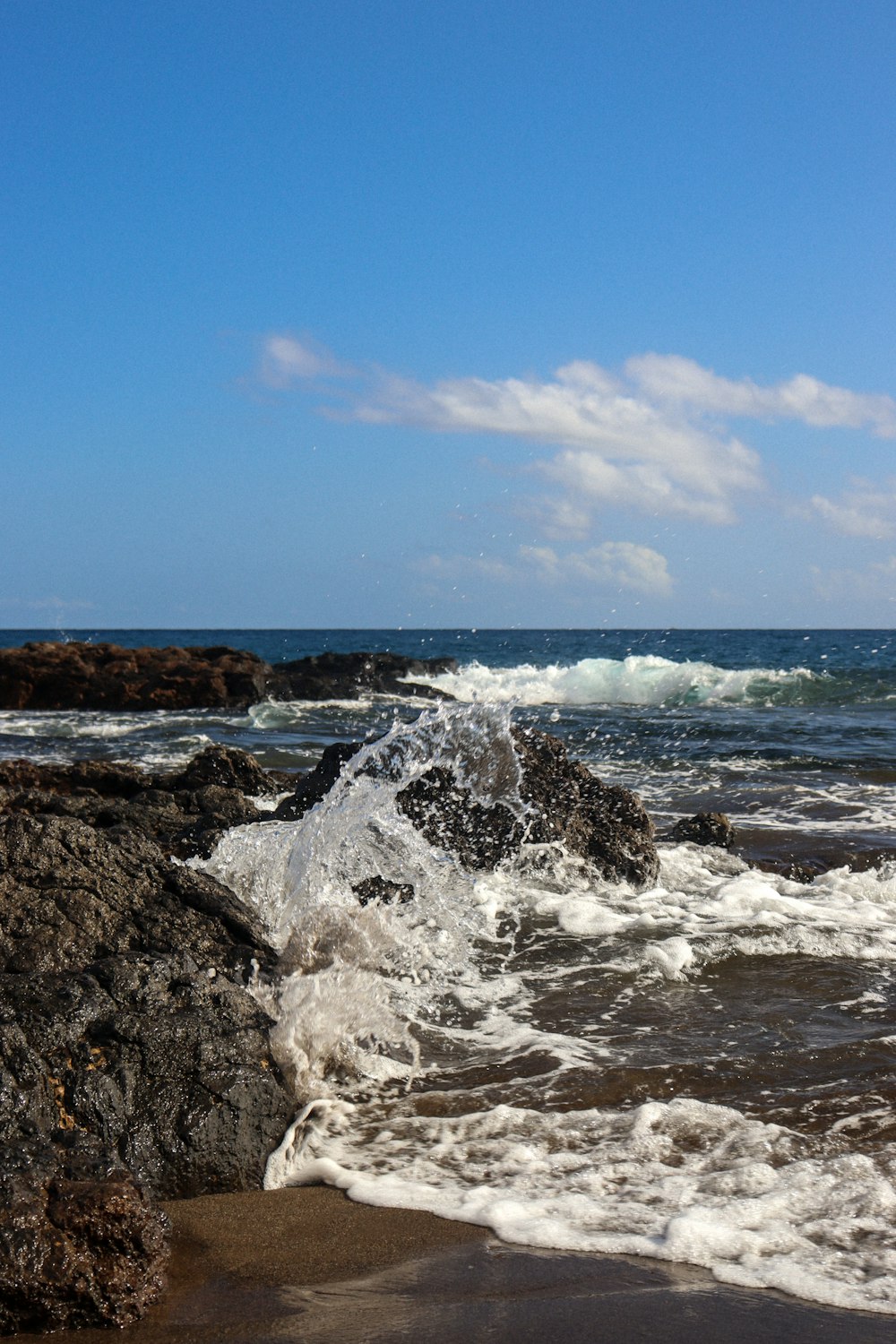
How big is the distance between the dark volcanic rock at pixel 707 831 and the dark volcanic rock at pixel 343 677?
734 inches

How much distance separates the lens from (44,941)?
14.4 ft

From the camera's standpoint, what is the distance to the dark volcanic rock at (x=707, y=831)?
889 cm

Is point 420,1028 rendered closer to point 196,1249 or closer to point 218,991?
point 218,991

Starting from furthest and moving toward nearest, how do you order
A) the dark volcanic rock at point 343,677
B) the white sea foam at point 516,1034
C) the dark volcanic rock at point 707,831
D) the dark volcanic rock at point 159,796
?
the dark volcanic rock at point 343,677
the dark volcanic rock at point 707,831
the dark volcanic rock at point 159,796
the white sea foam at point 516,1034

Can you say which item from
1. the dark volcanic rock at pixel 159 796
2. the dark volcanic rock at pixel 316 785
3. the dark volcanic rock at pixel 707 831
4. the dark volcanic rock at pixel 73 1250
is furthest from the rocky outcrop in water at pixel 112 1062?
the dark volcanic rock at pixel 707 831

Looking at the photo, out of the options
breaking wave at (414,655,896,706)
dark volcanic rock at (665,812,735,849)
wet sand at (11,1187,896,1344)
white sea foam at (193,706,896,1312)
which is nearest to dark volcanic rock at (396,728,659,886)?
white sea foam at (193,706,896,1312)

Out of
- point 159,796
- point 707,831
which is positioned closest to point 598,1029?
point 707,831

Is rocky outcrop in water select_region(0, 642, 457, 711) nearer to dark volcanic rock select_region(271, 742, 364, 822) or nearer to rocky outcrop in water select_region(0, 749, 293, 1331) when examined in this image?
dark volcanic rock select_region(271, 742, 364, 822)

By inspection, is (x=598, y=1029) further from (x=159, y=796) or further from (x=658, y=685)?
(x=658, y=685)

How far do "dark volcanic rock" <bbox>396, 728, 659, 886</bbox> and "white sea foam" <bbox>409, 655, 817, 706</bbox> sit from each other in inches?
780

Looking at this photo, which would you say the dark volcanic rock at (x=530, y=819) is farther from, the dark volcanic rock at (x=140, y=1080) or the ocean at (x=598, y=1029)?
the dark volcanic rock at (x=140, y=1080)

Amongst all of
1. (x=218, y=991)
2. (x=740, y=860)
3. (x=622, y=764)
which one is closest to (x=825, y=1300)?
(x=218, y=991)

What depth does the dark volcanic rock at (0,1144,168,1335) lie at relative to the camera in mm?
2707

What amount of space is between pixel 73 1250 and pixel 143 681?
75.3 feet
